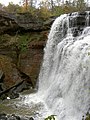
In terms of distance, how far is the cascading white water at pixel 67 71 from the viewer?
1372cm

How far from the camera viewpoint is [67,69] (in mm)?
16547

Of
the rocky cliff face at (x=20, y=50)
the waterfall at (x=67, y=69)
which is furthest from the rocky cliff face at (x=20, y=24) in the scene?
the waterfall at (x=67, y=69)

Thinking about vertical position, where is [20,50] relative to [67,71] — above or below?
above

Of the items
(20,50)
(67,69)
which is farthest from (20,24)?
(67,69)

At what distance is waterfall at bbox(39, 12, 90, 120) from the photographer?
45.0 ft

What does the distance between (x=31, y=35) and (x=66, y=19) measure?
301 centimetres

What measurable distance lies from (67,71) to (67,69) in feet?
0.37

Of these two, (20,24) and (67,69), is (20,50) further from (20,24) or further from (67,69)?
(67,69)

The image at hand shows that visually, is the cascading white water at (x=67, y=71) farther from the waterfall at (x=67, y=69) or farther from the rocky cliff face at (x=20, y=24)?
the rocky cliff face at (x=20, y=24)

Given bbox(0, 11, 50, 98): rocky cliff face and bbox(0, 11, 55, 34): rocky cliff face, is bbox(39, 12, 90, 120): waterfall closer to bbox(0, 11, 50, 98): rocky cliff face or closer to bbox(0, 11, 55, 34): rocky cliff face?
bbox(0, 11, 50, 98): rocky cliff face

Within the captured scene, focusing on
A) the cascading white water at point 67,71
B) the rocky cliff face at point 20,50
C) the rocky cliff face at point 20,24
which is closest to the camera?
the cascading white water at point 67,71

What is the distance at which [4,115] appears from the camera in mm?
13875

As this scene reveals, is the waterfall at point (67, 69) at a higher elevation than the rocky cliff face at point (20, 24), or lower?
lower

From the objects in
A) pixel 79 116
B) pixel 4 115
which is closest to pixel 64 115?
pixel 79 116
